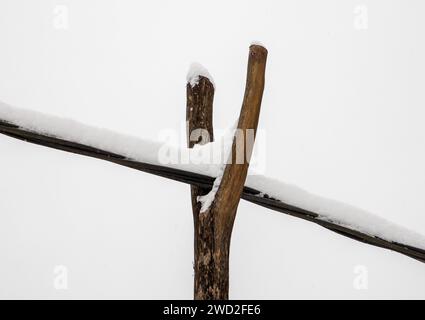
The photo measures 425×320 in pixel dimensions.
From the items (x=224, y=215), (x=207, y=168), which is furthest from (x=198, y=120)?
(x=224, y=215)

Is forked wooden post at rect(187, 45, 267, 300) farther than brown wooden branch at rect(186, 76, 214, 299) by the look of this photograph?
No

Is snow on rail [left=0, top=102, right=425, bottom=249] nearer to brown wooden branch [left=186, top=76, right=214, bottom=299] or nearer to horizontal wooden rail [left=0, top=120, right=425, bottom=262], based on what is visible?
horizontal wooden rail [left=0, top=120, right=425, bottom=262]

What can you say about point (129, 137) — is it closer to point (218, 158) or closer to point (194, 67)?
point (218, 158)

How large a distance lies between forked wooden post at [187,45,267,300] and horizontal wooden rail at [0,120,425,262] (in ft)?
0.28

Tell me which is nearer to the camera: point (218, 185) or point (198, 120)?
point (218, 185)

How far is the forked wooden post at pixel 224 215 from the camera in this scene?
156 centimetres

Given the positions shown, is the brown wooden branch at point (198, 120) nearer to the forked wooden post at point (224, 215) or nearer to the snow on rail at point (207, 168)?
the forked wooden post at point (224, 215)

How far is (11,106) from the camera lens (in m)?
1.55

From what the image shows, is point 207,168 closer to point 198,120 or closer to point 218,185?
point 218,185

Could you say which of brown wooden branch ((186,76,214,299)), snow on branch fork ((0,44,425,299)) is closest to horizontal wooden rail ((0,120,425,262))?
snow on branch fork ((0,44,425,299))

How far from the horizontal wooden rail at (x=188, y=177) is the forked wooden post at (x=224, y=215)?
85 millimetres

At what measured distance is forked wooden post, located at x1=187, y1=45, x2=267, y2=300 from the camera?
156cm

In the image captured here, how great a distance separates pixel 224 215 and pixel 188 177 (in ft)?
0.61

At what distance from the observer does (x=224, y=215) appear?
1.57m
